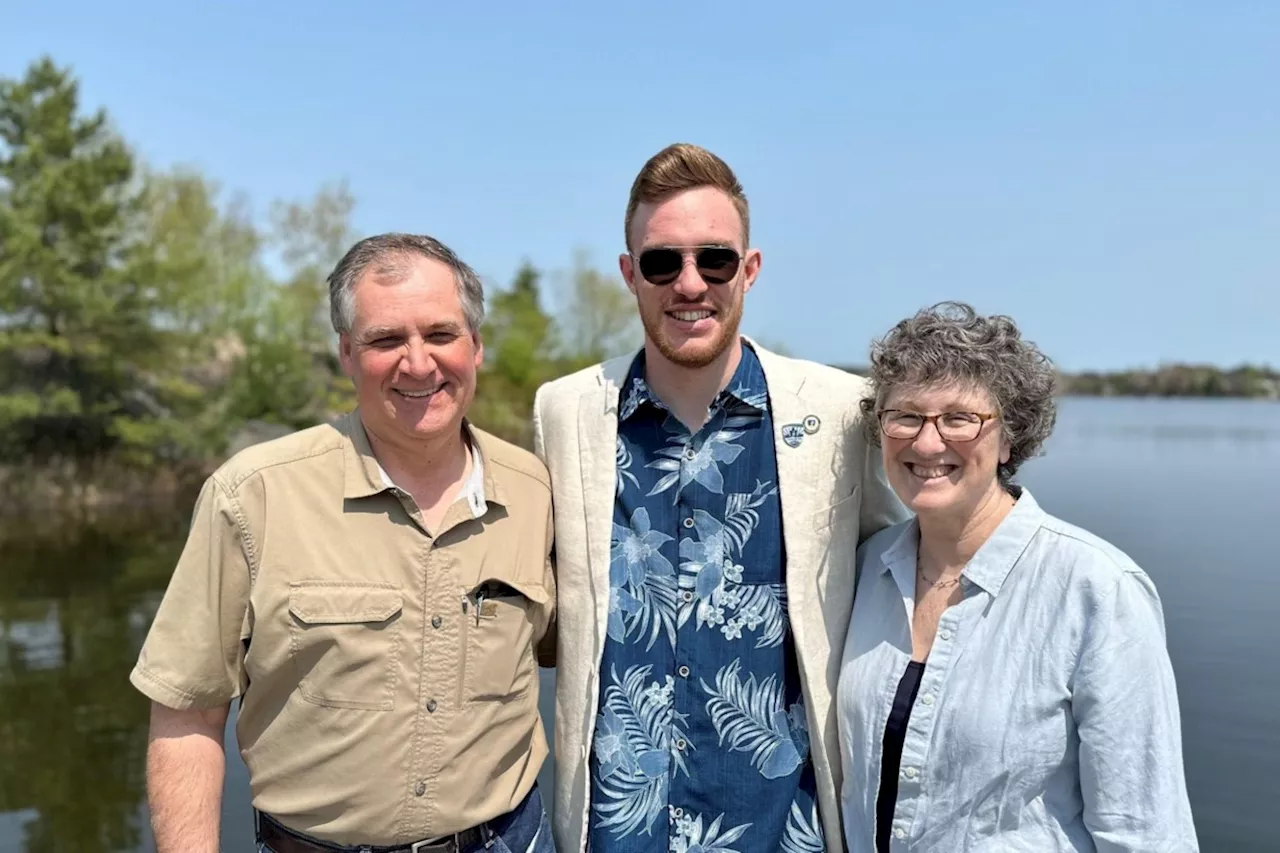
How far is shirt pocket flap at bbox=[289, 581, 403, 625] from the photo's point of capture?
2467mm

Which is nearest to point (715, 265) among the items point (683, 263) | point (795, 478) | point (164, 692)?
point (683, 263)

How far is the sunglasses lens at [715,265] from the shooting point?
292cm

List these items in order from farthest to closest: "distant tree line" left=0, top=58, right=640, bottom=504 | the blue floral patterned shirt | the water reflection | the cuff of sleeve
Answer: "distant tree line" left=0, top=58, right=640, bottom=504, the water reflection, the blue floral patterned shirt, the cuff of sleeve

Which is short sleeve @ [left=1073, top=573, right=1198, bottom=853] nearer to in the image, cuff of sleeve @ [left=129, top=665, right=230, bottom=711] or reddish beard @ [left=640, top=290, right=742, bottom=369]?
reddish beard @ [left=640, top=290, right=742, bottom=369]

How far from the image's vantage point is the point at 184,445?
90.9 feet

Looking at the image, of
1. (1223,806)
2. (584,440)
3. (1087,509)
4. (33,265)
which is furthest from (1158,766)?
(33,265)

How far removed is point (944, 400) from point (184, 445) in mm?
28661

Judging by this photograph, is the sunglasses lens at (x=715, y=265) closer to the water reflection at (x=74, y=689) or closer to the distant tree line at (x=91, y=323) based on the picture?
the water reflection at (x=74, y=689)

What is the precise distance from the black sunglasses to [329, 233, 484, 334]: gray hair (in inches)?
22.9

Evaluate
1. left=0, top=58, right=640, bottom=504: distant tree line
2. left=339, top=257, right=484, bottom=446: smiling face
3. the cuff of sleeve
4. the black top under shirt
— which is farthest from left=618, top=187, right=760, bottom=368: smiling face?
left=0, top=58, right=640, bottom=504: distant tree line

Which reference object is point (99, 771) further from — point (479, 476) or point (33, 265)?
point (33, 265)

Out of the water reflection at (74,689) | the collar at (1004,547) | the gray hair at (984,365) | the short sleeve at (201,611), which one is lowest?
the water reflection at (74,689)

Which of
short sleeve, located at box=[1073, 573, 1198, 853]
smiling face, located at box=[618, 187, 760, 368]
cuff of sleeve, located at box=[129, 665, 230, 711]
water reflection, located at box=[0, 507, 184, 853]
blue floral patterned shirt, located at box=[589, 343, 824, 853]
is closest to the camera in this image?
short sleeve, located at box=[1073, 573, 1198, 853]

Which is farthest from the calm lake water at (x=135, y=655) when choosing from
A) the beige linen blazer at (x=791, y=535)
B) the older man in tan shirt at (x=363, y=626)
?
the older man in tan shirt at (x=363, y=626)
